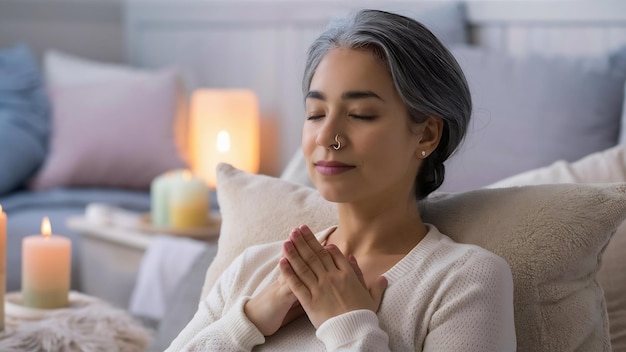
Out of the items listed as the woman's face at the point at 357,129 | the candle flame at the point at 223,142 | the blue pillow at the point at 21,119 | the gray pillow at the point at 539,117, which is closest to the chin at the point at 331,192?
the woman's face at the point at 357,129

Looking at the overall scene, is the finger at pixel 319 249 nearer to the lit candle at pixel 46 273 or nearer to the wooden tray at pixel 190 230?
the lit candle at pixel 46 273

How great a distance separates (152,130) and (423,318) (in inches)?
95.1

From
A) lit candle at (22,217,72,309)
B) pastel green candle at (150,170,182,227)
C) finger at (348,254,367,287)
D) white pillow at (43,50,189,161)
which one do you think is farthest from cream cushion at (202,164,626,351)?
white pillow at (43,50,189,161)

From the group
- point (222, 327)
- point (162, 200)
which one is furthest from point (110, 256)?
point (222, 327)

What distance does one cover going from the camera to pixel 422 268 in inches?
51.0

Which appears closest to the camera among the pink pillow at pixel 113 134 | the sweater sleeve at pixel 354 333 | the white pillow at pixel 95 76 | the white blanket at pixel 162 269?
the sweater sleeve at pixel 354 333

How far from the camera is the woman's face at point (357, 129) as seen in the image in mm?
1297

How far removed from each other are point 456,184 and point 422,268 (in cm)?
79

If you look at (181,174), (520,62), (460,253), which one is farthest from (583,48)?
(460,253)

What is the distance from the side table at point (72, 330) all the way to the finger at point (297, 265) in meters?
0.47

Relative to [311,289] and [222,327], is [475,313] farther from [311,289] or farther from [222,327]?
[222,327]

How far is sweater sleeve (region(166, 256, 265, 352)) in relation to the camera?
4.34 ft

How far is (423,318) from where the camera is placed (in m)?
1.25

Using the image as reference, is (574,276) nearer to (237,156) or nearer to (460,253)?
(460,253)
